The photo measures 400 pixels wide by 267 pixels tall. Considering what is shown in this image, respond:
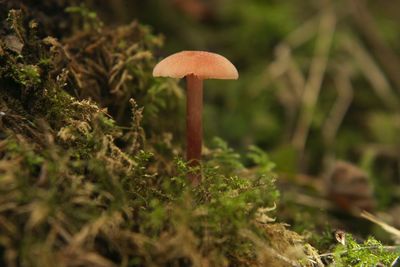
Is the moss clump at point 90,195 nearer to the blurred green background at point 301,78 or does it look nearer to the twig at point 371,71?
the blurred green background at point 301,78

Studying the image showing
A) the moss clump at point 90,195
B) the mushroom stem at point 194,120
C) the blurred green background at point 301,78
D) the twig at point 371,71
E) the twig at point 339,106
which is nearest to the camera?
the moss clump at point 90,195

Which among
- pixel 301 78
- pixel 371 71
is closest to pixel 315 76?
pixel 301 78

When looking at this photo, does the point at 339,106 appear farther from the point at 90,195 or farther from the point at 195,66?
the point at 90,195

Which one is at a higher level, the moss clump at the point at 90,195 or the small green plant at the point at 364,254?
the moss clump at the point at 90,195

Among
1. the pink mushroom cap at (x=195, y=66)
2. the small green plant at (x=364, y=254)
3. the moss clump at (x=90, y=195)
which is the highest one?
the pink mushroom cap at (x=195, y=66)

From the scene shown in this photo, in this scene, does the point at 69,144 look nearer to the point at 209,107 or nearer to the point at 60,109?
the point at 60,109

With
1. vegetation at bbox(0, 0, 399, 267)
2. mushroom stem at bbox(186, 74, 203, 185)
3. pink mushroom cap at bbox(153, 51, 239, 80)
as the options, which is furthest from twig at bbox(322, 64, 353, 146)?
pink mushroom cap at bbox(153, 51, 239, 80)

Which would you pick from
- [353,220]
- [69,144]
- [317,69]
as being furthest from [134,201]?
[317,69]

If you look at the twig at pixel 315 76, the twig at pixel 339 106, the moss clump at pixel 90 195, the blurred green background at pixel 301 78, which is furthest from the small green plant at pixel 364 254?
the twig at pixel 339 106

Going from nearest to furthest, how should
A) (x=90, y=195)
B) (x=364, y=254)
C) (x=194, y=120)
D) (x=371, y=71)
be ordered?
(x=90, y=195)
(x=364, y=254)
(x=194, y=120)
(x=371, y=71)
